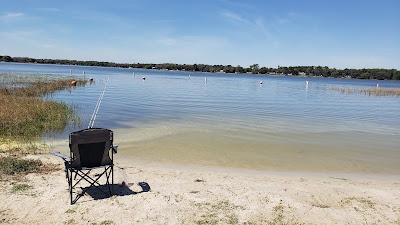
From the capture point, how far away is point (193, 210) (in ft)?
24.0

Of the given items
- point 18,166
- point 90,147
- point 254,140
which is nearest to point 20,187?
point 18,166

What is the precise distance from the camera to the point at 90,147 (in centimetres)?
761

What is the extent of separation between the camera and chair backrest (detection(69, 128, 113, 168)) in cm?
750

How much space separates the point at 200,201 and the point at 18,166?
4273mm

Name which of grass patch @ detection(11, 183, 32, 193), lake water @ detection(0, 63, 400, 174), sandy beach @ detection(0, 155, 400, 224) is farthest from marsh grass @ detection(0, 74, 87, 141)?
grass patch @ detection(11, 183, 32, 193)

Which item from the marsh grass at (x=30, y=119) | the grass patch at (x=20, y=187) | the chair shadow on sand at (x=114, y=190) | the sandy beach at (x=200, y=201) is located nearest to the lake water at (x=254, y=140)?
the marsh grass at (x=30, y=119)

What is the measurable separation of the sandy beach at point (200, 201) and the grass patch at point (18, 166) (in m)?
0.41

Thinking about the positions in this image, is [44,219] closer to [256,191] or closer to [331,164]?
[256,191]

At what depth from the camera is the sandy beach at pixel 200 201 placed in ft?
22.8

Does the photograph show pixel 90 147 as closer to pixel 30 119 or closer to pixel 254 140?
pixel 254 140

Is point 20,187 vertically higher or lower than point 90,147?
lower

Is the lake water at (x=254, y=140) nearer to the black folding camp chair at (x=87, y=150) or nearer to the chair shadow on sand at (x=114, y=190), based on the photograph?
the chair shadow on sand at (x=114, y=190)

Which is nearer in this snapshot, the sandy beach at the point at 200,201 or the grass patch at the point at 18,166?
the sandy beach at the point at 200,201

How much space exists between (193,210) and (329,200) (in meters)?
2.85
